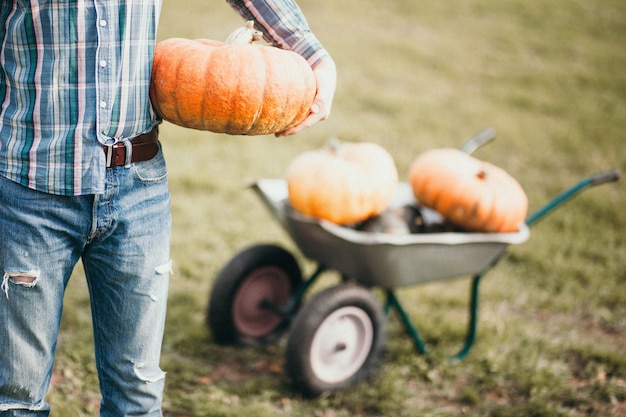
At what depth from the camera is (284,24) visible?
2076 millimetres

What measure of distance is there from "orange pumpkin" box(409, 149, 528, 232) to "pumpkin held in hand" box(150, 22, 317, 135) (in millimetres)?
1560

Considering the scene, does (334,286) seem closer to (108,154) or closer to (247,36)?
(247,36)

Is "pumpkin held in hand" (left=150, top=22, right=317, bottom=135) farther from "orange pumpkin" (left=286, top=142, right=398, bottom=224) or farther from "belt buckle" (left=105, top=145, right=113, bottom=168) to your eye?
"orange pumpkin" (left=286, top=142, right=398, bottom=224)

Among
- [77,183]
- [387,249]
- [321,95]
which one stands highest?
[321,95]

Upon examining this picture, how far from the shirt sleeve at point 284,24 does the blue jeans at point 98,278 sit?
55 centimetres

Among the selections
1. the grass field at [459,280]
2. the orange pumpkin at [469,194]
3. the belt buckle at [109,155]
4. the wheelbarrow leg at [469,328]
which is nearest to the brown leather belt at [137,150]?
the belt buckle at [109,155]

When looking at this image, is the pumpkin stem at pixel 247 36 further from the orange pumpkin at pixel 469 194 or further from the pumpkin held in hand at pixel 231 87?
the orange pumpkin at pixel 469 194

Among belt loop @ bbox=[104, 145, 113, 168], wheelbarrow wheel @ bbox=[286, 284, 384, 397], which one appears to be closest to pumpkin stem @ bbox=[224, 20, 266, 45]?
belt loop @ bbox=[104, 145, 113, 168]

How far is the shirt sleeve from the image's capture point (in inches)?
81.0

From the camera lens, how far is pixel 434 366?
370 centimetres

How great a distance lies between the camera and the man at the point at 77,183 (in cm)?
169

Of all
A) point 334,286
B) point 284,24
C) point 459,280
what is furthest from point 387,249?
point 459,280

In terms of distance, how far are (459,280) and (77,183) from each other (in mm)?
3673

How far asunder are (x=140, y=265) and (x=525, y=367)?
2.58 metres
